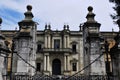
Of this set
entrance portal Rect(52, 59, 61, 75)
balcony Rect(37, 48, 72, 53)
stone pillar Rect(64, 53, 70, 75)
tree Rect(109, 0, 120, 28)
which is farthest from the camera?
balcony Rect(37, 48, 72, 53)

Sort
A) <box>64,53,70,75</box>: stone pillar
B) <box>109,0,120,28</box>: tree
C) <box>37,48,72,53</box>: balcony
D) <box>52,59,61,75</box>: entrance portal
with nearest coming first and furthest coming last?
<box>109,0,120,28</box>: tree < <box>64,53,70,75</box>: stone pillar < <box>52,59,61,75</box>: entrance portal < <box>37,48,72,53</box>: balcony

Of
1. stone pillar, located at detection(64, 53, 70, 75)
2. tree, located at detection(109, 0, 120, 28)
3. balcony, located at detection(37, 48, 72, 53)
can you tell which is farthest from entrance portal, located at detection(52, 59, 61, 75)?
tree, located at detection(109, 0, 120, 28)

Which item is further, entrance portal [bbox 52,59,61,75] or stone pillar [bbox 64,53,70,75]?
entrance portal [bbox 52,59,61,75]

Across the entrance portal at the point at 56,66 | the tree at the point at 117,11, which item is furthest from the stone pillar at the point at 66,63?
the tree at the point at 117,11

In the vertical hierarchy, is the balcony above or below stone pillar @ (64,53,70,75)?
above

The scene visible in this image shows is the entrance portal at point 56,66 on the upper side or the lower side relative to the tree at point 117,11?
lower

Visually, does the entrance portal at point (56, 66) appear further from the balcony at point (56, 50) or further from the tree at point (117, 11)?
the tree at point (117, 11)

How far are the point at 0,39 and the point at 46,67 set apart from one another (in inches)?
1417

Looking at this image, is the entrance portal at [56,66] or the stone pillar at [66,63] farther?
the entrance portal at [56,66]

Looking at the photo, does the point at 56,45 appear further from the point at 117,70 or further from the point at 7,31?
the point at 117,70

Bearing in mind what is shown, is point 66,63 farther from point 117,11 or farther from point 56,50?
point 117,11

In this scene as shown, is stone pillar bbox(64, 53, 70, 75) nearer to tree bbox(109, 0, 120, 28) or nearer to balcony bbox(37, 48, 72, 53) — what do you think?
balcony bbox(37, 48, 72, 53)

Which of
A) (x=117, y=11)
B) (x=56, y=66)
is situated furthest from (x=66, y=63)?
(x=117, y=11)

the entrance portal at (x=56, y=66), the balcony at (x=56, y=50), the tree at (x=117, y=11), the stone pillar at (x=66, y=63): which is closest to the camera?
the tree at (x=117, y=11)
